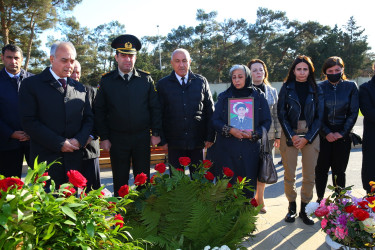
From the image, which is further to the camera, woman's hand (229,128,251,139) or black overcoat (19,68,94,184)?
woman's hand (229,128,251,139)

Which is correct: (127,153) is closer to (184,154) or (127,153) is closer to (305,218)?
(184,154)

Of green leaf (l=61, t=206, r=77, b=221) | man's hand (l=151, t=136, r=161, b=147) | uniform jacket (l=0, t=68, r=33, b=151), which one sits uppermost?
uniform jacket (l=0, t=68, r=33, b=151)

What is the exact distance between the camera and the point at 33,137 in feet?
10.1

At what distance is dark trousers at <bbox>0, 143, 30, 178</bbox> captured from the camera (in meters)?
3.94

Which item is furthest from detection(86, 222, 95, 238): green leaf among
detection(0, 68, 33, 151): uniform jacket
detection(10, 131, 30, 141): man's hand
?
detection(0, 68, 33, 151): uniform jacket

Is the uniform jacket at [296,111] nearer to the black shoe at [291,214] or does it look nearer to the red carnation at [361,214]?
the black shoe at [291,214]

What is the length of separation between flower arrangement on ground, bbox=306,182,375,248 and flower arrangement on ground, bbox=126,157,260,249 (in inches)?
23.6

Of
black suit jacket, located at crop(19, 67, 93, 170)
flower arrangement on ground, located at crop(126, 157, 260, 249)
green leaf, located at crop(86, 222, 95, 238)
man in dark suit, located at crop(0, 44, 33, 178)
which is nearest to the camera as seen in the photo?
green leaf, located at crop(86, 222, 95, 238)

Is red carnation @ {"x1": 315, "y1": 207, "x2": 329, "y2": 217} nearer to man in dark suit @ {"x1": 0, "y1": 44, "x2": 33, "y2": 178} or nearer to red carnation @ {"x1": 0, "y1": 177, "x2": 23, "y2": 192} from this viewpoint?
red carnation @ {"x1": 0, "y1": 177, "x2": 23, "y2": 192}

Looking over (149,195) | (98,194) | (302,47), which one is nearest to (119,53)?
(149,195)

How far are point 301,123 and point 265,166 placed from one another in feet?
2.49

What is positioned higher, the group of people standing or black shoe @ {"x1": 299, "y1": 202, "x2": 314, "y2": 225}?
the group of people standing

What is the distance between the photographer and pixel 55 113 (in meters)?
3.13

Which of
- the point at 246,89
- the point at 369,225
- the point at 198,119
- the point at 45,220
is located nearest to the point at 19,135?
the point at 198,119
